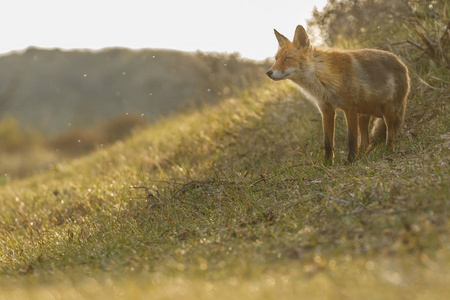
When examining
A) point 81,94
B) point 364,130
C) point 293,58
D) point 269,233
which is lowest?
point 269,233

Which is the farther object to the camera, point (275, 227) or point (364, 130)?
point (364, 130)

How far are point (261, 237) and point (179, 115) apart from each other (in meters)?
9.48

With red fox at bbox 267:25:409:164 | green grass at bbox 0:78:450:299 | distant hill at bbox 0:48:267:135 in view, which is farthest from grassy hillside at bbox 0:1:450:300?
→ distant hill at bbox 0:48:267:135

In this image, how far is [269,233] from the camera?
11.5 ft

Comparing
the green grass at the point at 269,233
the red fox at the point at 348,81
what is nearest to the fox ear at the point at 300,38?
the red fox at the point at 348,81

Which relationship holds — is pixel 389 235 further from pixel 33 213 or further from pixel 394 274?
pixel 33 213

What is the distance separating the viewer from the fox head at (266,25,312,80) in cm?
513

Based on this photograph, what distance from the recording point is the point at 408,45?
24.6 feet

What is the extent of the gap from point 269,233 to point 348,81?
8.02 feet

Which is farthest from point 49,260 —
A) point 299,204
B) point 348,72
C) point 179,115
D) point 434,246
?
point 179,115

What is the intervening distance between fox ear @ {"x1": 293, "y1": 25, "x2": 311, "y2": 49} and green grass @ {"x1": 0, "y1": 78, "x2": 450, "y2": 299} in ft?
4.38

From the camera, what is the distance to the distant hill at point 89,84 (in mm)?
22391

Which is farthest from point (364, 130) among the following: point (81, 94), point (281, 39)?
point (81, 94)

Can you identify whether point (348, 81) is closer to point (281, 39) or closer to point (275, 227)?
point (281, 39)
